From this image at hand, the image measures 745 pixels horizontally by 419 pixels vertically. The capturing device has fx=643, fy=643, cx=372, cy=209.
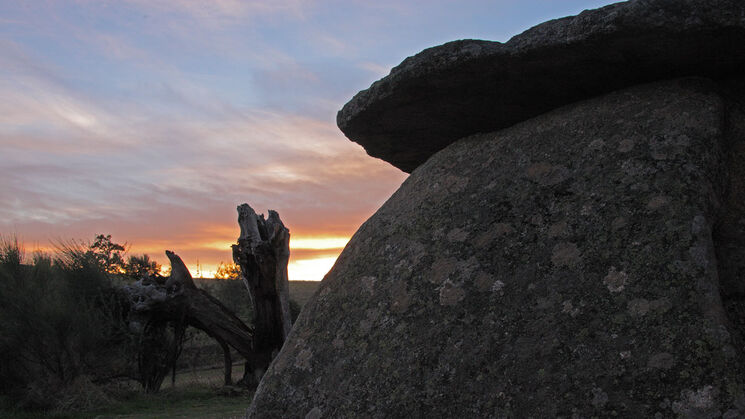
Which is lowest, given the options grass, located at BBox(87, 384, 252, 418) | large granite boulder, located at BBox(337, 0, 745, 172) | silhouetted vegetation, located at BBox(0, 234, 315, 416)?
grass, located at BBox(87, 384, 252, 418)

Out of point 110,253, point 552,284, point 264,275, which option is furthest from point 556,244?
point 110,253

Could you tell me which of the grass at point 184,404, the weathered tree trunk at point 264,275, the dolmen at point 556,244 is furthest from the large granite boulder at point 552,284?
the weathered tree trunk at point 264,275

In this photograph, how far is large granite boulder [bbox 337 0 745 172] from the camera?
11.4ft

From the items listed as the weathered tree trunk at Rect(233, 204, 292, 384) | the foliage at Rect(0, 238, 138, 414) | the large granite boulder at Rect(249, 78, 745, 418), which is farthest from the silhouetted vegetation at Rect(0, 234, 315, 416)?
the large granite boulder at Rect(249, 78, 745, 418)

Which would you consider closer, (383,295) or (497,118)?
(383,295)

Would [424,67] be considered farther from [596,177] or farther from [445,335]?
[445,335]

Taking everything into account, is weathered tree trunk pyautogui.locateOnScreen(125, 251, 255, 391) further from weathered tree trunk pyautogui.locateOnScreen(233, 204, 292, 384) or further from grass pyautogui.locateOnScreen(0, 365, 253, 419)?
grass pyautogui.locateOnScreen(0, 365, 253, 419)

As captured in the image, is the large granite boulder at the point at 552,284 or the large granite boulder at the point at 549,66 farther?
the large granite boulder at the point at 549,66

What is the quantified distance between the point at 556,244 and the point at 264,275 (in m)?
7.96

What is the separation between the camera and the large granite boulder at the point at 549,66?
3.47 m

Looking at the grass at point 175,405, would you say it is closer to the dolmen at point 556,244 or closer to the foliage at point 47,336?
the foliage at point 47,336

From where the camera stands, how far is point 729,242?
10.4 feet

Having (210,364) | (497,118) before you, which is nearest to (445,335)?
(497,118)

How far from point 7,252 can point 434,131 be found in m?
9.65
